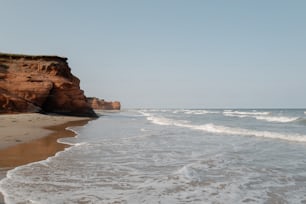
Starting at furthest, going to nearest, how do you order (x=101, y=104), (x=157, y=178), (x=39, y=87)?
(x=101, y=104)
(x=39, y=87)
(x=157, y=178)

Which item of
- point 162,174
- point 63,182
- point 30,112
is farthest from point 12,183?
point 30,112

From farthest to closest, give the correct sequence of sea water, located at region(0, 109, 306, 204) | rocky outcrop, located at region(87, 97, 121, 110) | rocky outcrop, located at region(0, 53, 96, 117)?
rocky outcrop, located at region(87, 97, 121, 110), rocky outcrop, located at region(0, 53, 96, 117), sea water, located at region(0, 109, 306, 204)

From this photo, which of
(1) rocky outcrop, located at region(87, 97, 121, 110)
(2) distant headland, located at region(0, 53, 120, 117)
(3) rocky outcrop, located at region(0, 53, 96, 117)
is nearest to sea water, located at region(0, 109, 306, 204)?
(2) distant headland, located at region(0, 53, 120, 117)

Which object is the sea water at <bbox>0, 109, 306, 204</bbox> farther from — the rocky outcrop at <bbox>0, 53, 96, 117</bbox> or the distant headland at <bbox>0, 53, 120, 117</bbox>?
the rocky outcrop at <bbox>0, 53, 96, 117</bbox>

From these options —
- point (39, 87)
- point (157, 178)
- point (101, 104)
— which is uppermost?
point (39, 87)

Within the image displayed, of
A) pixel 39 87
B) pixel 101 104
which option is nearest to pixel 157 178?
pixel 39 87

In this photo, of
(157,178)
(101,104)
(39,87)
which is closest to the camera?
(157,178)

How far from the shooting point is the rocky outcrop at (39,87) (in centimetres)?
3613

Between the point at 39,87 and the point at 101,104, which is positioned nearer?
the point at 39,87

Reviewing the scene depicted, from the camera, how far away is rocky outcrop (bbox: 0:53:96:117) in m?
36.1

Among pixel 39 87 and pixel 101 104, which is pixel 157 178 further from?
pixel 101 104

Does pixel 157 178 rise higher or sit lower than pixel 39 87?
lower

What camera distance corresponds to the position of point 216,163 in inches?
365

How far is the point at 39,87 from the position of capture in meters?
38.6
